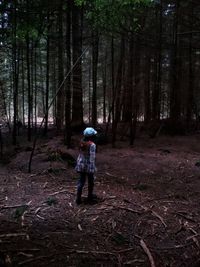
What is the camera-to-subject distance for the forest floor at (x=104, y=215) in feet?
21.9

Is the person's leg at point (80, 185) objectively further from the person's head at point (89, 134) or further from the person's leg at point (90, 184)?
the person's head at point (89, 134)

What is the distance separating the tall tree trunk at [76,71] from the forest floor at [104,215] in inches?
159

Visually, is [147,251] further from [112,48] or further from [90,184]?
[112,48]

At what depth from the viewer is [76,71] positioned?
16969 millimetres

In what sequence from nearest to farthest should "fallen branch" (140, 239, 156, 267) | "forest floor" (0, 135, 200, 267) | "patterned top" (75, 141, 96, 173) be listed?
"fallen branch" (140, 239, 156, 267) < "forest floor" (0, 135, 200, 267) < "patterned top" (75, 141, 96, 173)

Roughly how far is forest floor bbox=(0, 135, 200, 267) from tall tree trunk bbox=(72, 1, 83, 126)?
4.03m

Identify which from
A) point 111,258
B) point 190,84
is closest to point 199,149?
point 190,84

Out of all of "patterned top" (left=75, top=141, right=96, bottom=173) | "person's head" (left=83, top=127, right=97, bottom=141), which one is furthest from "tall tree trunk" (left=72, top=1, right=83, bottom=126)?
"patterned top" (left=75, top=141, right=96, bottom=173)

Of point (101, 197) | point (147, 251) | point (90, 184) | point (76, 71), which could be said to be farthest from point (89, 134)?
point (76, 71)

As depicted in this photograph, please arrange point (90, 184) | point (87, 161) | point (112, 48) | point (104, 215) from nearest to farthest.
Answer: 1. point (104, 215)
2. point (87, 161)
3. point (90, 184)
4. point (112, 48)

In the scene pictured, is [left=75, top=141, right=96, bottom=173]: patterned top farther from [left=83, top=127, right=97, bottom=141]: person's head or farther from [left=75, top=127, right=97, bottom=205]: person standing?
[left=83, top=127, right=97, bottom=141]: person's head

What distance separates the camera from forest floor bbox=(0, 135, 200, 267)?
6.68m

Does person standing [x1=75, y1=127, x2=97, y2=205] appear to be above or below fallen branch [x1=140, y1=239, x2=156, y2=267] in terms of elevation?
above

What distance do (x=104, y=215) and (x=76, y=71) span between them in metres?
9.48
